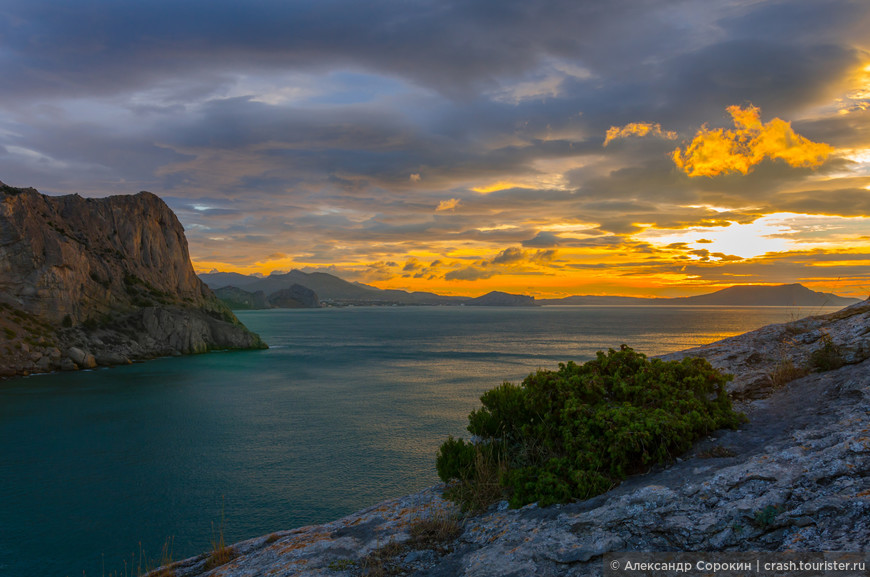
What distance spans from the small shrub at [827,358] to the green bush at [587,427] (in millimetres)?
2511

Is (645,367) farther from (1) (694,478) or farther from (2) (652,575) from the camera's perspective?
(2) (652,575)

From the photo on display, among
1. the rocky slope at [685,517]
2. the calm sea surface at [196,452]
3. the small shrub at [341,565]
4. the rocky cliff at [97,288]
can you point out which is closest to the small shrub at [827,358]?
the rocky slope at [685,517]

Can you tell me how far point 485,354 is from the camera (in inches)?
3740

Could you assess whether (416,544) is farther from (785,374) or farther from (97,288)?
(97,288)

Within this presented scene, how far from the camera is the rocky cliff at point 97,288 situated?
219 ft

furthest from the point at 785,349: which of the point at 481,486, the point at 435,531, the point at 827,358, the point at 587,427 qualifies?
the point at 435,531

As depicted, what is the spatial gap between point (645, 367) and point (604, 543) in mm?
4554

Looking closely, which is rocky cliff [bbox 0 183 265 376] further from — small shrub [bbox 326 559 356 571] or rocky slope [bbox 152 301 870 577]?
small shrub [bbox 326 559 356 571]

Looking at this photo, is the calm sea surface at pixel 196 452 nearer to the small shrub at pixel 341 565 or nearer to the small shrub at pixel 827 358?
the small shrub at pixel 827 358

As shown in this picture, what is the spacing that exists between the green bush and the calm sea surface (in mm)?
9142

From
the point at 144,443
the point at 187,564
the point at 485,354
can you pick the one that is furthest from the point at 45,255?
the point at 187,564

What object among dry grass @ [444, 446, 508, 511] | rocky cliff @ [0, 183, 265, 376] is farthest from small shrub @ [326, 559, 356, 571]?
rocky cliff @ [0, 183, 265, 376]

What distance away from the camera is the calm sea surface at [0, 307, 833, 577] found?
20.8 m

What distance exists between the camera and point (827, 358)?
9984mm
